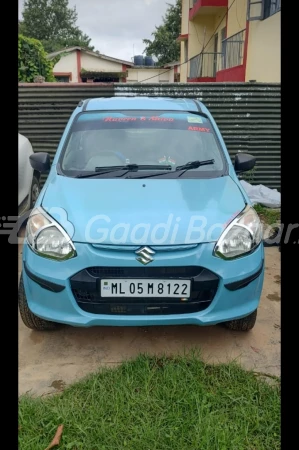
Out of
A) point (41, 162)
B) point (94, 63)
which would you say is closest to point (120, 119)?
point (41, 162)

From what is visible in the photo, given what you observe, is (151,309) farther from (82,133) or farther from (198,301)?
(82,133)

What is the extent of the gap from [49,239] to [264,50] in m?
9.40

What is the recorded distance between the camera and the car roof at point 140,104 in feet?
11.8

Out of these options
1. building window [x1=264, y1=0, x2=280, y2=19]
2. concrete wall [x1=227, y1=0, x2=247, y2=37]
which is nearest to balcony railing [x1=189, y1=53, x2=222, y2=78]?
concrete wall [x1=227, y1=0, x2=247, y2=37]

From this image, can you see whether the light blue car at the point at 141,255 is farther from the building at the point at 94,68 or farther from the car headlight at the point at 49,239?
the building at the point at 94,68

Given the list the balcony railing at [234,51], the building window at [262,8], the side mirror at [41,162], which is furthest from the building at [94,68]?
the side mirror at [41,162]

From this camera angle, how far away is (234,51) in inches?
471

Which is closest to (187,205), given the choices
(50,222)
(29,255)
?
(50,222)

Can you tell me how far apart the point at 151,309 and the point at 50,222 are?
0.84 m

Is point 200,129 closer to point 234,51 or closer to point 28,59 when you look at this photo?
point 28,59

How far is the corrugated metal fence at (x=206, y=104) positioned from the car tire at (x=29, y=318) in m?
4.07

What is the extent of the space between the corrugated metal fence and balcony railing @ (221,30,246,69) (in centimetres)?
575

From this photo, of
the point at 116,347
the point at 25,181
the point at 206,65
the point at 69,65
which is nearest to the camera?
the point at 116,347

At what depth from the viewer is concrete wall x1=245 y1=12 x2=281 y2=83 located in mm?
9188
